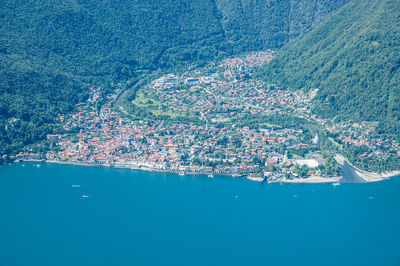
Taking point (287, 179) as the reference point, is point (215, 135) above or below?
above

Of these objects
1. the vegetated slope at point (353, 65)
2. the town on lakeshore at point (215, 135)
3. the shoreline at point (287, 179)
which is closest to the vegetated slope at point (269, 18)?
the vegetated slope at point (353, 65)

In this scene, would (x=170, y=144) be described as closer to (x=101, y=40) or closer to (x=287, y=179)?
(x=287, y=179)

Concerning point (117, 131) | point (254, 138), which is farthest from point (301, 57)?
point (117, 131)

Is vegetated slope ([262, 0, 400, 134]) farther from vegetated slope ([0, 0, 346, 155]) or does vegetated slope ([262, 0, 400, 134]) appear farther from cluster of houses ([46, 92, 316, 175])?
vegetated slope ([0, 0, 346, 155])

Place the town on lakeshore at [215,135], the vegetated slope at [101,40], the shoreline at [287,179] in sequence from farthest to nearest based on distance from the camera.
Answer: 1. the vegetated slope at [101,40]
2. the town on lakeshore at [215,135]
3. the shoreline at [287,179]

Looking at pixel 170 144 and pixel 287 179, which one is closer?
→ pixel 287 179

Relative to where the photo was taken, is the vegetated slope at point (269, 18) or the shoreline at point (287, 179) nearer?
the shoreline at point (287, 179)

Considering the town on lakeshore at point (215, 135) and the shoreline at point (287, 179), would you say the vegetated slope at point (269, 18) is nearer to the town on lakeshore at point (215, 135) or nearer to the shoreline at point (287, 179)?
→ the town on lakeshore at point (215, 135)

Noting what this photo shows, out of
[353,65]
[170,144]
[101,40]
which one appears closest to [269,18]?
[101,40]
